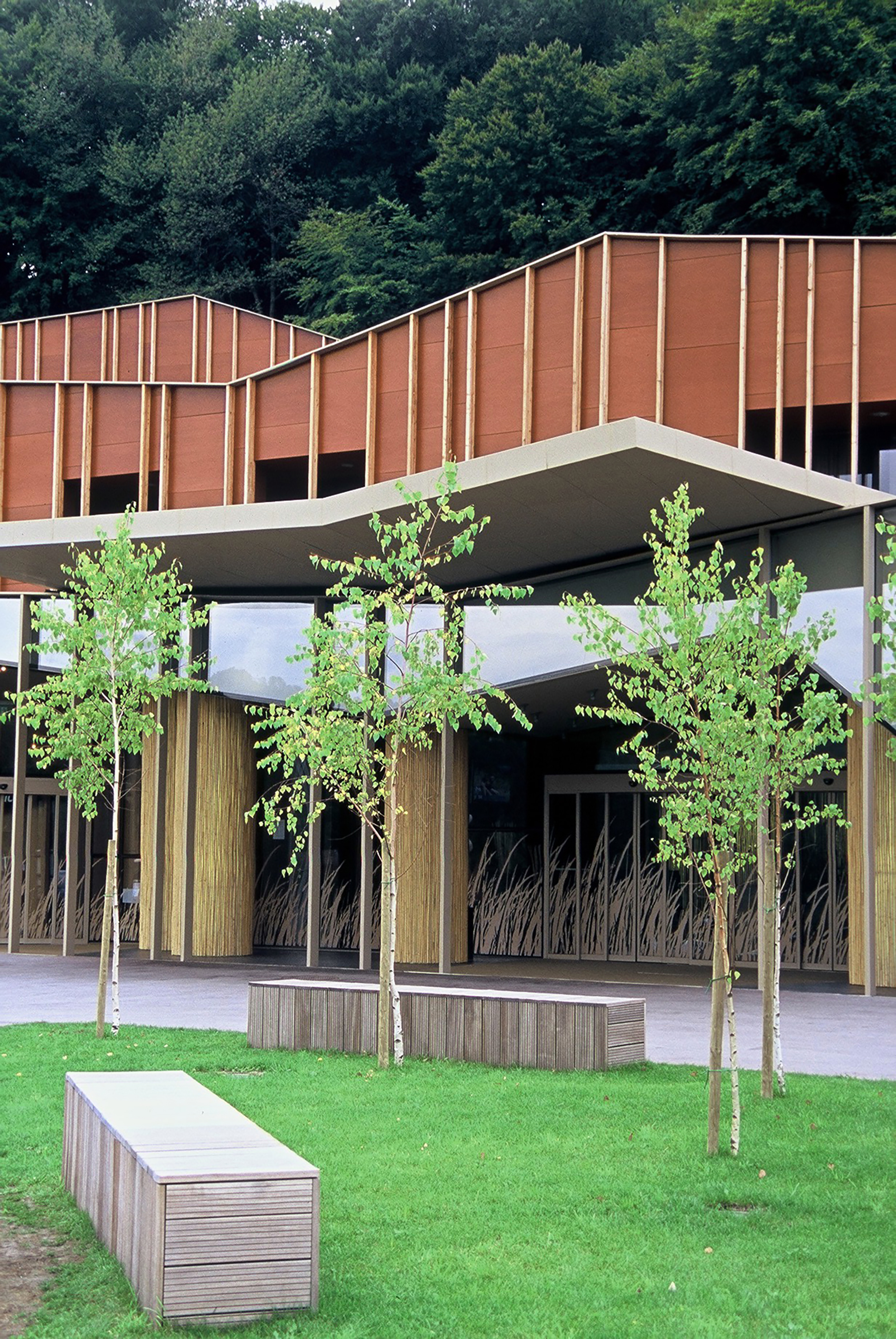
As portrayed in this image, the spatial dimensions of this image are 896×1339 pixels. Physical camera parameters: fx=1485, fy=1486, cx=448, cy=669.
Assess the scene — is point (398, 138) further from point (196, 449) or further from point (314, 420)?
point (314, 420)

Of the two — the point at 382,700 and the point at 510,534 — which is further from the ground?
the point at 510,534

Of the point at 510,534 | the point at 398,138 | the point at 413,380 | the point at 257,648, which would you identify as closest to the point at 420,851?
the point at 257,648

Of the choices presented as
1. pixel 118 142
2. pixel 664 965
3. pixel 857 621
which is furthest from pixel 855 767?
pixel 118 142

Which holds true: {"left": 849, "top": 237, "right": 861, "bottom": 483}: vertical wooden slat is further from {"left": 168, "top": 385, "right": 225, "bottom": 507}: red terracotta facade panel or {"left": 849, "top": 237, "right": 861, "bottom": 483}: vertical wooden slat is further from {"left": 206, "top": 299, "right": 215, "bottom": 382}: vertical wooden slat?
{"left": 206, "top": 299, "right": 215, "bottom": 382}: vertical wooden slat

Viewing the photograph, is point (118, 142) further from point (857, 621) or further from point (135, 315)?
point (857, 621)

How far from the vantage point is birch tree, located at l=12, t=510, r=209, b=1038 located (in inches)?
→ 541

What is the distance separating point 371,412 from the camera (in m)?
19.5

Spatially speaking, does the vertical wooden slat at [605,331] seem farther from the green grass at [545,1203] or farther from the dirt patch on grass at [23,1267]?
the dirt patch on grass at [23,1267]

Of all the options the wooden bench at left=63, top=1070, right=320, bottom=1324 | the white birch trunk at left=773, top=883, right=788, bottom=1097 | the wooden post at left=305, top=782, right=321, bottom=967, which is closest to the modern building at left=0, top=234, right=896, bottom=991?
the wooden post at left=305, top=782, right=321, bottom=967

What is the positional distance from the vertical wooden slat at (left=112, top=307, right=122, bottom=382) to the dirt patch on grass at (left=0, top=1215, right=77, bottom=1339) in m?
27.5

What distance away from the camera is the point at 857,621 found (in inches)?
657

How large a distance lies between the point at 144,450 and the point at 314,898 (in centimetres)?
687

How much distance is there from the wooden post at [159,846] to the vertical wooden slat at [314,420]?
193 inches

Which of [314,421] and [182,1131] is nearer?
[182,1131]
